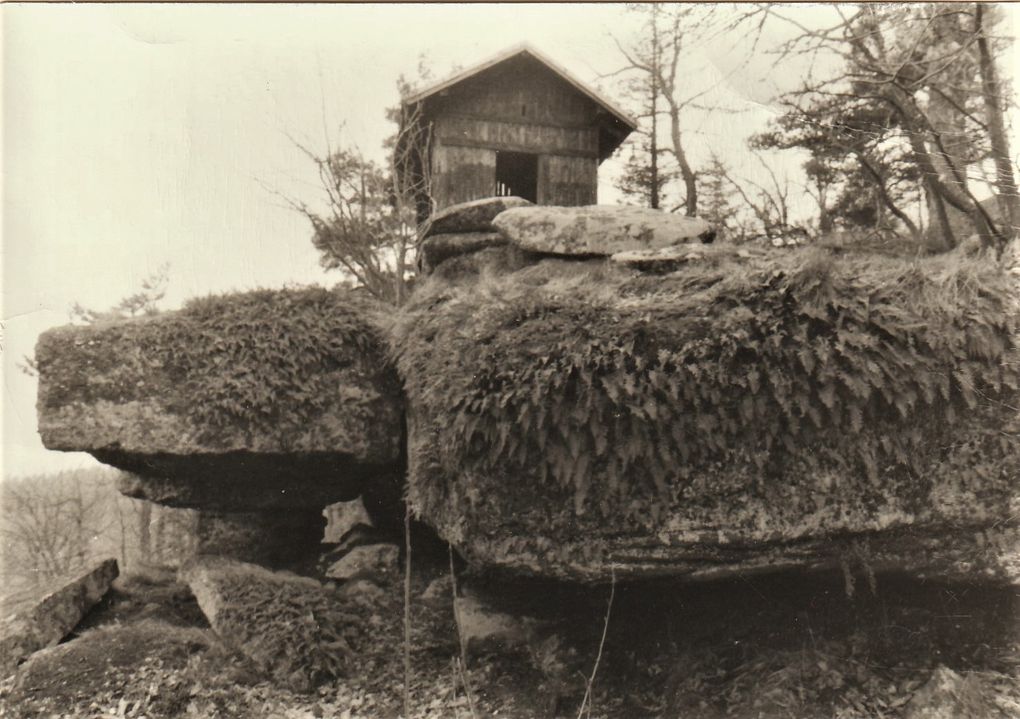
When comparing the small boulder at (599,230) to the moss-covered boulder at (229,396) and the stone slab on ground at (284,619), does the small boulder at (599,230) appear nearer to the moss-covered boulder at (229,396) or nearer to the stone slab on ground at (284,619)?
the moss-covered boulder at (229,396)

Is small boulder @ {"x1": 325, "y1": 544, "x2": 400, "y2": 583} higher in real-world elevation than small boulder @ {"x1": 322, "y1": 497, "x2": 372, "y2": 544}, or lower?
higher

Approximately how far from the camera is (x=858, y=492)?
15.7 feet

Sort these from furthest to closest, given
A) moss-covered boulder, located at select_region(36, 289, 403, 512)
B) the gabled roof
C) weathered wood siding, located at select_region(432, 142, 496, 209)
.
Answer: weathered wood siding, located at select_region(432, 142, 496, 209)
the gabled roof
moss-covered boulder, located at select_region(36, 289, 403, 512)

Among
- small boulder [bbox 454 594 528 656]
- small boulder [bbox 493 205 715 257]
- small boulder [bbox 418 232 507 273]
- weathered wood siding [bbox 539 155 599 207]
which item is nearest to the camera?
small boulder [bbox 454 594 528 656]

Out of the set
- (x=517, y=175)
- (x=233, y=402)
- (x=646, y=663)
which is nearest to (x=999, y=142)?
(x=646, y=663)

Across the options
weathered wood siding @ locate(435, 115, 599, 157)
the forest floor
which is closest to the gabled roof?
weathered wood siding @ locate(435, 115, 599, 157)

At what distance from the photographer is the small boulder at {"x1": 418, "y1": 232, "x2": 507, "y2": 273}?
7531 millimetres

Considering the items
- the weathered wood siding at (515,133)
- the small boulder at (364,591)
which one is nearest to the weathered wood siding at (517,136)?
the weathered wood siding at (515,133)

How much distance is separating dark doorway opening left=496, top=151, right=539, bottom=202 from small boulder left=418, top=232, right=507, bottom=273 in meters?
7.38

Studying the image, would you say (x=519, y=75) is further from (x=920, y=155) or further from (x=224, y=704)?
(x=224, y=704)

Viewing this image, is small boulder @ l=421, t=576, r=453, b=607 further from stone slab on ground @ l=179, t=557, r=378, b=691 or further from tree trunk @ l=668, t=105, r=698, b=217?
tree trunk @ l=668, t=105, r=698, b=217

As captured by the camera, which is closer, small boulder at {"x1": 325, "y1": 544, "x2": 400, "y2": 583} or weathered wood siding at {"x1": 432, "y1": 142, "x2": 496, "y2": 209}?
small boulder at {"x1": 325, "y1": 544, "x2": 400, "y2": 583}

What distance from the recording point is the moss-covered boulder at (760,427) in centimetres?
472

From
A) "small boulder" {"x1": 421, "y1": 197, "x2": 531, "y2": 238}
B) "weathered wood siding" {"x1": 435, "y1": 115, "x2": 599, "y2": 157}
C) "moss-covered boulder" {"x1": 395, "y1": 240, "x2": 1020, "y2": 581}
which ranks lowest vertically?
"moss-covered boulder" {"x1": 395, "y1": 240, "x2": 1020, "y2": 581}
